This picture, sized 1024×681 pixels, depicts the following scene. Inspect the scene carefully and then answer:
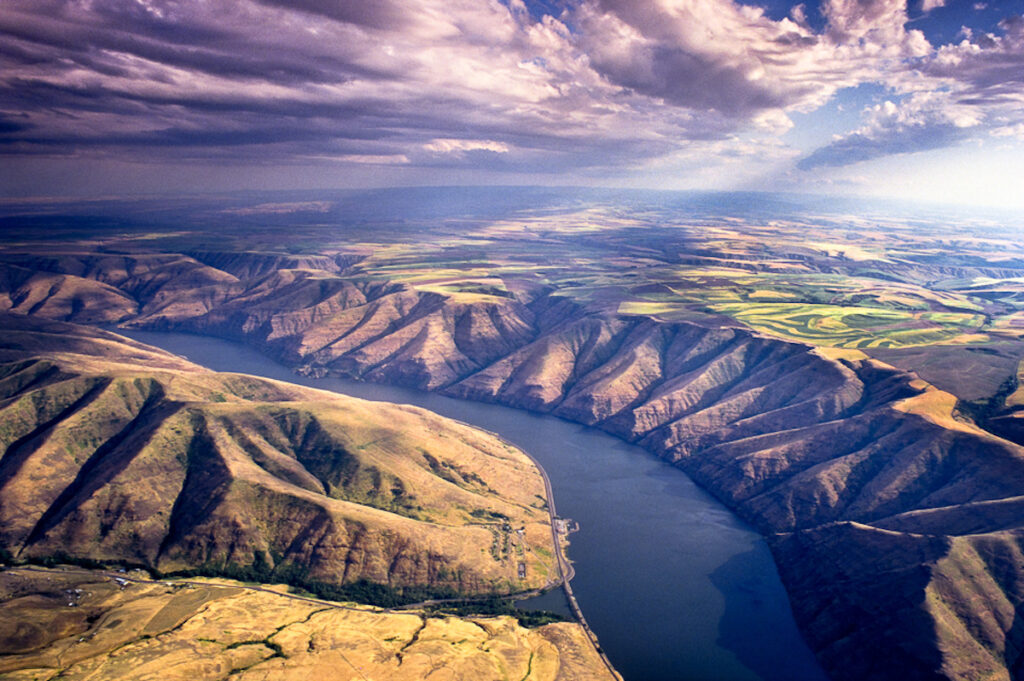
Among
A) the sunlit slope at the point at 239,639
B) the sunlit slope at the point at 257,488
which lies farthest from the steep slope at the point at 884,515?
the sunlit slope at the point at 239,639

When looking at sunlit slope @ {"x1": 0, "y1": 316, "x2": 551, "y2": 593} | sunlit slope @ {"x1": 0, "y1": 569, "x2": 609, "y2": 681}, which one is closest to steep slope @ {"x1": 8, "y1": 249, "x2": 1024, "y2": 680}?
sunlit slope @ {"x1": 0, "y1": 316, "x2": 551, "y2": 593}

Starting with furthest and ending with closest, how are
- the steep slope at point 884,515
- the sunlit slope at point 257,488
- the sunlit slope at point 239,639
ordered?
1. the sunlit slope at point 257,488
2. the steep slope at point 884,515
3. the sunlit slope at point 239,639

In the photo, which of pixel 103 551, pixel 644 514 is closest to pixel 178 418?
pixel 103 551

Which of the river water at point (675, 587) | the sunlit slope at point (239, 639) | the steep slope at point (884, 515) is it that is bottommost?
the sunlit slope at point (239, 639)

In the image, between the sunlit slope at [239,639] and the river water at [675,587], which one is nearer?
the sunlit slope at [239,639]

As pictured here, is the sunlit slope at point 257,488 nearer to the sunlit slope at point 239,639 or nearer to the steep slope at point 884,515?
the steep slope at point 884,515

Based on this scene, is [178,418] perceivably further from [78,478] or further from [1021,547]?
[1021,547]
